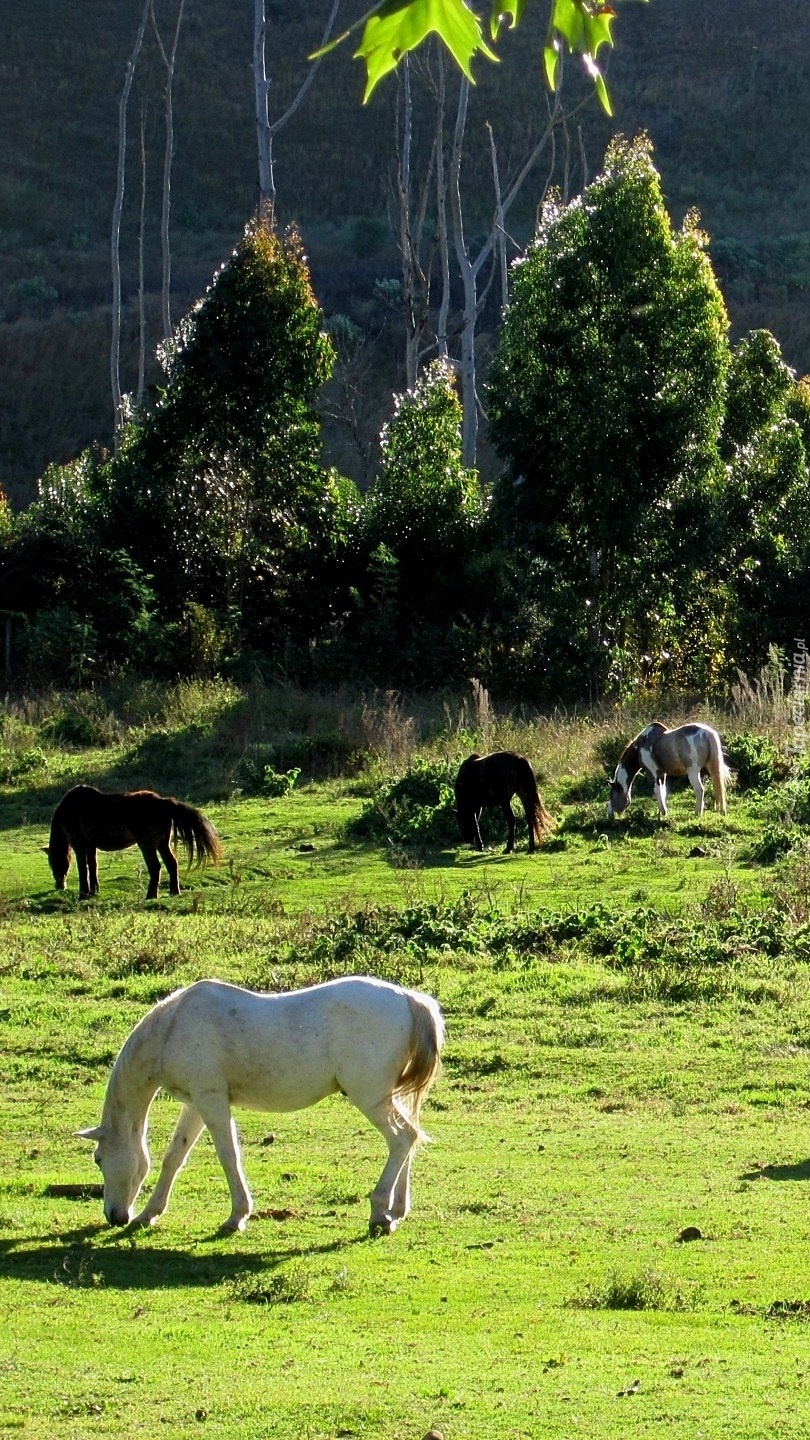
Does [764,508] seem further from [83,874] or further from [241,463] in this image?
[83,874]

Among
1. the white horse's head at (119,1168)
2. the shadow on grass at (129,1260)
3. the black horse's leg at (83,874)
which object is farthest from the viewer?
the black horse's leg at (83,874)

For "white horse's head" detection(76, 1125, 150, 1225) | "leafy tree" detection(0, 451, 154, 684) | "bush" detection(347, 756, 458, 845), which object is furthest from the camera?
"leafy tree" detection(0, 451, 154, 684)

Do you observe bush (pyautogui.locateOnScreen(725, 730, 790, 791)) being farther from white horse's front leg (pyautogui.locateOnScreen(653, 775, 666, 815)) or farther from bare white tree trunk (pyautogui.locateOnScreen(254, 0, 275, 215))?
bare white tree trunk (pyautogui.locateOnScreen(254, 0, 275, 215))

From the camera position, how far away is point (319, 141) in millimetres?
81438

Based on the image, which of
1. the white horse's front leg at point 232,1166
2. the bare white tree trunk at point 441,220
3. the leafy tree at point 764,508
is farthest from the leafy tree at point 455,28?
the bare white tree trunk at point 441,220

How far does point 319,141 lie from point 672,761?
6649cm

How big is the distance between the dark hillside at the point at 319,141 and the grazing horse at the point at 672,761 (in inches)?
1904

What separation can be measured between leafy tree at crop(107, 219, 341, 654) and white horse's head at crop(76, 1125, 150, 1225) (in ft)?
74.1

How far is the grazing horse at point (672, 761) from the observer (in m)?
20.7

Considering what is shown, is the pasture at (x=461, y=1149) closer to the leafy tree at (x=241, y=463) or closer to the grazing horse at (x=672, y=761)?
the grazing horse at (x=672, y=761)

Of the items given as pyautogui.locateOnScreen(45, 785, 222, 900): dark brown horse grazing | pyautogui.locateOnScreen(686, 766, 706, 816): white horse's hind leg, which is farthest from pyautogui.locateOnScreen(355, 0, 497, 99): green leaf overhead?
pyautogui.locateOnScreen(686, 766, 706, 816): white horse's hind leg

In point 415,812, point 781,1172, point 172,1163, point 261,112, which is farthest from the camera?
point 261,112

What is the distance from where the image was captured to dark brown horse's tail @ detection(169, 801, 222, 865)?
17.3 meters

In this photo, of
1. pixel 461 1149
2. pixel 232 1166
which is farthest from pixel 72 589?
pixel 232 1166
